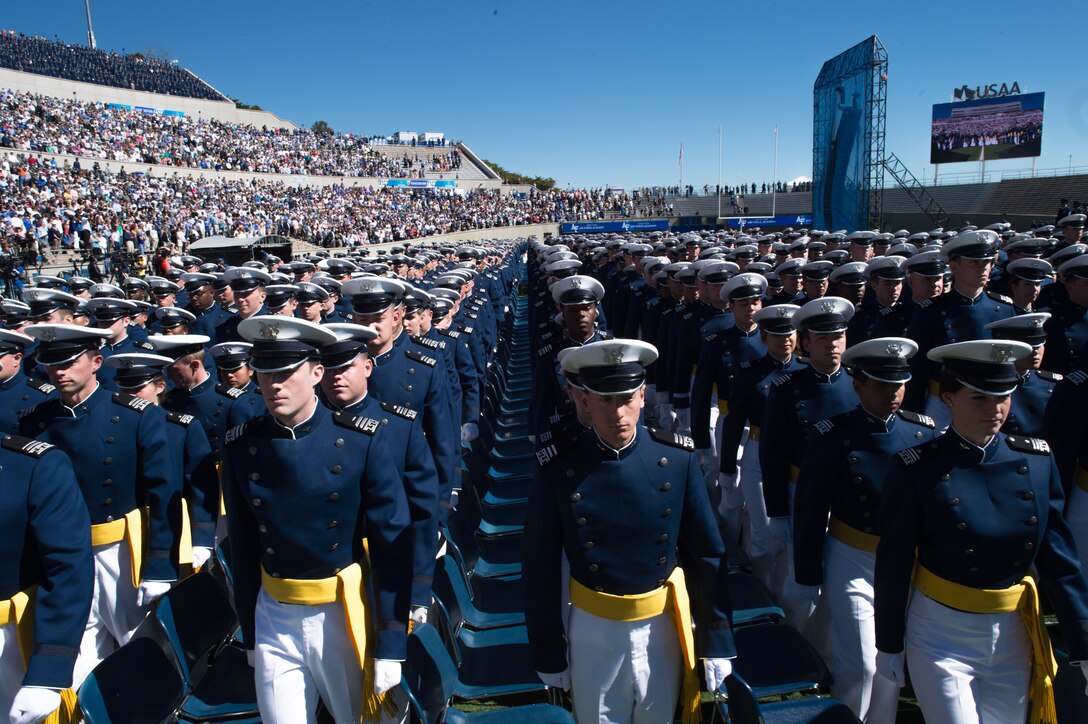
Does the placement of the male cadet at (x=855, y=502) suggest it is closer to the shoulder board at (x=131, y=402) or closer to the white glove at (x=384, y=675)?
the white glove at (x=384, y=675)

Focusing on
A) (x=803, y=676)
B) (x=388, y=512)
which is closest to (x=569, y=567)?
(x=388, y=512)

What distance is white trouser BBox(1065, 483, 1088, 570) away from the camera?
3.85 metres

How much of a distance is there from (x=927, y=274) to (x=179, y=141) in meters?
41.5

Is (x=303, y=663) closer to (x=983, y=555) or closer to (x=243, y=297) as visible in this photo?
(x=983, y=555)

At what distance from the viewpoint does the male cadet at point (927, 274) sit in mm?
5835

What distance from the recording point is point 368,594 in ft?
10.2

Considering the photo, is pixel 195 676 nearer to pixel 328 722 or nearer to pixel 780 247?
pixel 328 722

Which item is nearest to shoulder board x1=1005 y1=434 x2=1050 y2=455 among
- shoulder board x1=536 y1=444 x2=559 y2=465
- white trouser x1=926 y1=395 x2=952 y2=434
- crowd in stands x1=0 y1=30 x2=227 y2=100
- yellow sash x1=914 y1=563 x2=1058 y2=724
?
yellow sash x1=914 y1=563 x2=1058 y2=724

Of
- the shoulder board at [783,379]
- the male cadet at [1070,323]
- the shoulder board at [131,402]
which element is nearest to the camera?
the shoulder board at [131,402]

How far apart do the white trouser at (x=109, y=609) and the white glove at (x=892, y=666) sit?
12.5 ft

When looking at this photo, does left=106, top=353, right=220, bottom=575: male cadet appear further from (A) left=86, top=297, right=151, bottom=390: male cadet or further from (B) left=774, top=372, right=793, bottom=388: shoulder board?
(B) left=774, top=372, right=793, bottom=388: shoulder board

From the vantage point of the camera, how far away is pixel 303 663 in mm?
2857

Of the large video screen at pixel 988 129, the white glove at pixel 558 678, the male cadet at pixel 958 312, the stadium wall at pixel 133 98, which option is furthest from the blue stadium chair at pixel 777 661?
the stadium wall at pixel 133 98

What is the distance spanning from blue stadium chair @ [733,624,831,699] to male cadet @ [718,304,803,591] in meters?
1.13
